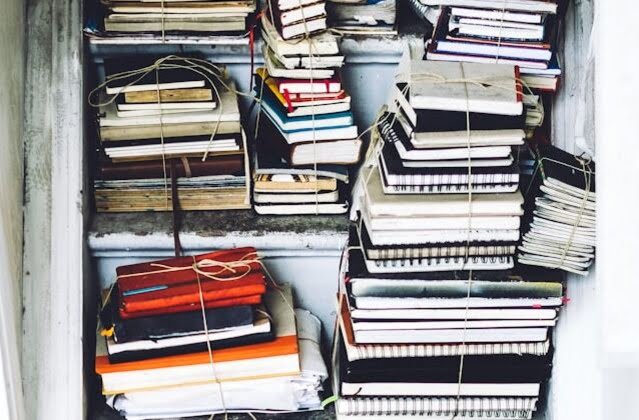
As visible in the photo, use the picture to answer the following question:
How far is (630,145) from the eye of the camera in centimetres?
132

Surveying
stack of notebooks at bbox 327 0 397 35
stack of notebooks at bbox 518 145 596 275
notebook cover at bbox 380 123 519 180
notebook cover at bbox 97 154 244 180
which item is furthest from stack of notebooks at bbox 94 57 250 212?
stack of notebooks at bbox 518 145 596 275

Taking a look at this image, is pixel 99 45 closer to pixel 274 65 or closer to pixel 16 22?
pixel 16 22

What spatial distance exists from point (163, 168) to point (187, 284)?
0.28m

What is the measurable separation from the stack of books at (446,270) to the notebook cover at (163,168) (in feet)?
1.00

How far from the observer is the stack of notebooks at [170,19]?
2.09 metres

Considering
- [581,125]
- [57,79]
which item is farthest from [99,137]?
[581,125]

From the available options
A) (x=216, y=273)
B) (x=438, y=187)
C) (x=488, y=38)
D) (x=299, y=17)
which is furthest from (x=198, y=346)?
(x=488, y=38)

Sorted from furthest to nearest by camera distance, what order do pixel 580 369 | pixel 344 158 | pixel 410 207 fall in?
pixel 344 158 < pixel 580 369 < pixel 410 207

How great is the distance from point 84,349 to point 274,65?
604mm

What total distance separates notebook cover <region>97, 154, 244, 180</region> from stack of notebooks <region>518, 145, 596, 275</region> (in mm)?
562

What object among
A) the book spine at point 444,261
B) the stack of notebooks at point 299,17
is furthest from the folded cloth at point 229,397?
the stack of notebooks at point 299,17

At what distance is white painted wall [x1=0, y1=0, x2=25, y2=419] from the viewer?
1785mm

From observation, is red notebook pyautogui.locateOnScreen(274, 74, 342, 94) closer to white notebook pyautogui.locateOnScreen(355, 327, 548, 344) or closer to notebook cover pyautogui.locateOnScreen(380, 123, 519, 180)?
notebook cover pyautogui.locateOnScreen(380, 123, 519, 180)

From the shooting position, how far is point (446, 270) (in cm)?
189
